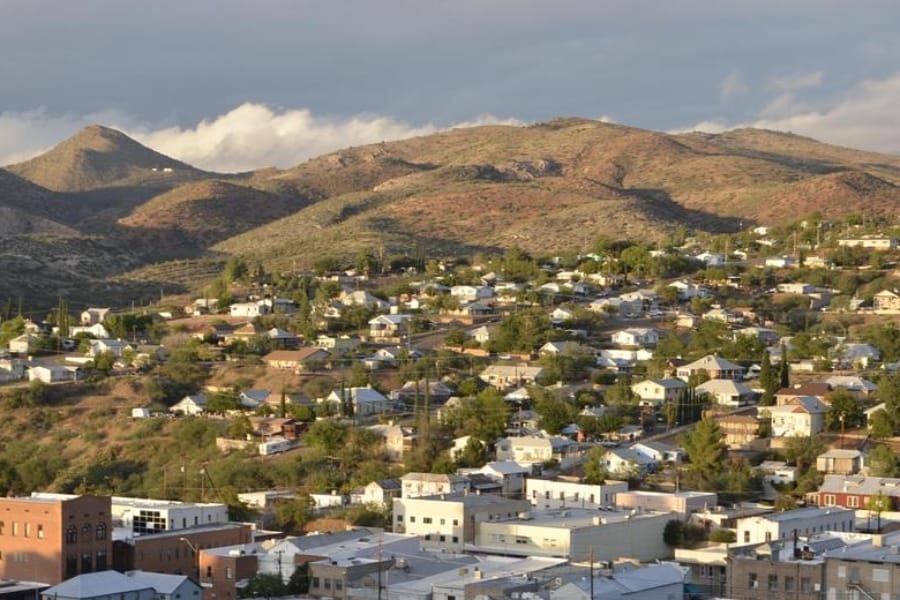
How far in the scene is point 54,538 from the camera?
141 feet

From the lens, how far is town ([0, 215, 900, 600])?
42375mm

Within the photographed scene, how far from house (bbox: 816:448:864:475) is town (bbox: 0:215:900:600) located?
76 mm

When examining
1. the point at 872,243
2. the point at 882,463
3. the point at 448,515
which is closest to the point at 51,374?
the point at 448,515

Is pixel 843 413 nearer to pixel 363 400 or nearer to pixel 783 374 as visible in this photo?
pixel 783 374

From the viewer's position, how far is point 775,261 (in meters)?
99.8

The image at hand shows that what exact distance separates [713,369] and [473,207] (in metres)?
79.7

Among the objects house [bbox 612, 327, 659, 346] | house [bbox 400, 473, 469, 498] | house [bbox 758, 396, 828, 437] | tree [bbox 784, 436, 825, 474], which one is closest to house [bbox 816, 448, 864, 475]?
tree [bbox 784, 436, 825, 474]

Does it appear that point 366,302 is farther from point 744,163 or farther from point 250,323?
point 744,163

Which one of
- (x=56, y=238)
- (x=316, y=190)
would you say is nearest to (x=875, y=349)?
(x=56, y=238)

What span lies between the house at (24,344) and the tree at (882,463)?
41726 millimetres

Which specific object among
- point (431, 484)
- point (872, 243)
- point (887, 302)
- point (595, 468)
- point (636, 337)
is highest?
point (872, 243)

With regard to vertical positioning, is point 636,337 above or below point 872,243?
below

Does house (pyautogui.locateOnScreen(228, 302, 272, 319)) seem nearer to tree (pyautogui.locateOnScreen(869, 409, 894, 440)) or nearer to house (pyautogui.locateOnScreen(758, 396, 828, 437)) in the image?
house (pyautogui.locateOnScreen(758, 396, 828, 437))

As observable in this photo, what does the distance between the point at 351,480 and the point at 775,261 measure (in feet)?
158
